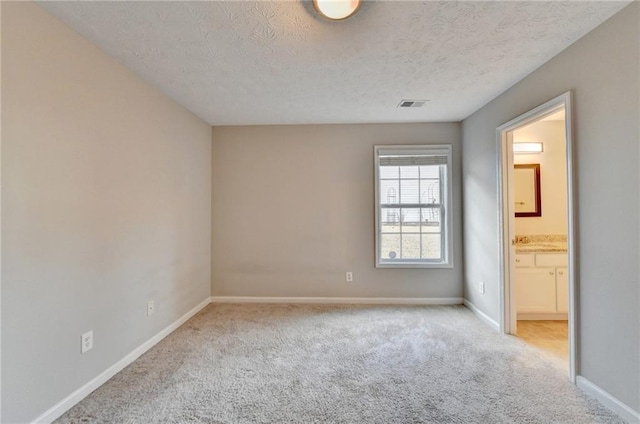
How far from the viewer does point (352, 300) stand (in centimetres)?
384

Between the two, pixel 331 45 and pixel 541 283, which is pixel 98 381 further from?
pixel 541 283

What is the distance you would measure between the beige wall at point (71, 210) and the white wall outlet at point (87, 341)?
4cm

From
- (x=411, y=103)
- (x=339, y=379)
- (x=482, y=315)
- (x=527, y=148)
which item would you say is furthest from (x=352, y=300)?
(x=527, y=148)

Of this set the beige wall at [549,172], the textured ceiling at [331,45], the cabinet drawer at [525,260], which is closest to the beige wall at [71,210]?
the textured ceiling at [331,45]

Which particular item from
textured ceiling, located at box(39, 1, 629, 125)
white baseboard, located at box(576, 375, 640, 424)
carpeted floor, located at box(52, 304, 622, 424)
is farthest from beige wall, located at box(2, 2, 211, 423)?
white baseboard, located at box(576, 375, 640, 424)

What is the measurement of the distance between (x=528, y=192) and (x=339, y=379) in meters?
3.36

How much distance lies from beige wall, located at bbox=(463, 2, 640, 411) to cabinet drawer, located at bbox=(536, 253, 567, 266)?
4.59 ft

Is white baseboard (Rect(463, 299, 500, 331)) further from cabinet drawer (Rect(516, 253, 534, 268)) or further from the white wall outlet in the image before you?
the white wall outlet

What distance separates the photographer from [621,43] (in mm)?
1694

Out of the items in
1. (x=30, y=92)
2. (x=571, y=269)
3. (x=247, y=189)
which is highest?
(x=30, y=92)

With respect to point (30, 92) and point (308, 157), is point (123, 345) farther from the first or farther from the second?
point (308, 157)

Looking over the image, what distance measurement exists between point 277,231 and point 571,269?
3.03 meters

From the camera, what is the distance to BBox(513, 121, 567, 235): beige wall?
367 centimetres

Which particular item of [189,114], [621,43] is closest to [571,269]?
[621,43]
